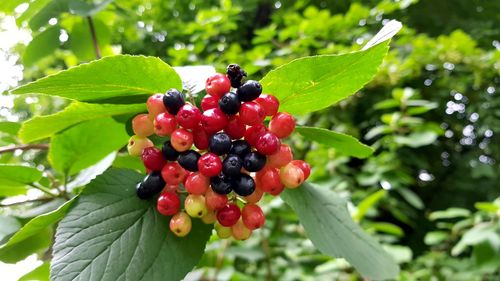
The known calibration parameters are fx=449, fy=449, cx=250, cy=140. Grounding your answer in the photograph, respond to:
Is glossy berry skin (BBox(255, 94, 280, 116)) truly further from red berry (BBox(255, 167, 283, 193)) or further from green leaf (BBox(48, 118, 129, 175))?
green leaf (BBox(48, 118, 129, 175))

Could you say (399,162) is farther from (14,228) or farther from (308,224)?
(14,228)

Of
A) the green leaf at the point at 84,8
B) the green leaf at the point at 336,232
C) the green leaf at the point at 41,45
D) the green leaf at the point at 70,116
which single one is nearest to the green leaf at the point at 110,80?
the green leaf at the point at 70,116

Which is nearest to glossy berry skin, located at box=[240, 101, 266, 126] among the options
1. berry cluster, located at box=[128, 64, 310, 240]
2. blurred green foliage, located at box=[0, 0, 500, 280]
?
berry cluster, located at box=[128, 64, 310, 240]

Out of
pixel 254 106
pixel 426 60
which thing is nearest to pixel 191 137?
pixel 254 106

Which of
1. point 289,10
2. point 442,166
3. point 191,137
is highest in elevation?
point 289,10

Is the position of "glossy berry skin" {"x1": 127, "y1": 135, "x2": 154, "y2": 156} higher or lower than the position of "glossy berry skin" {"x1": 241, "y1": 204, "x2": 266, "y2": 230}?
higher

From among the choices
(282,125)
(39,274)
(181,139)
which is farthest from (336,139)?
(39,274)
